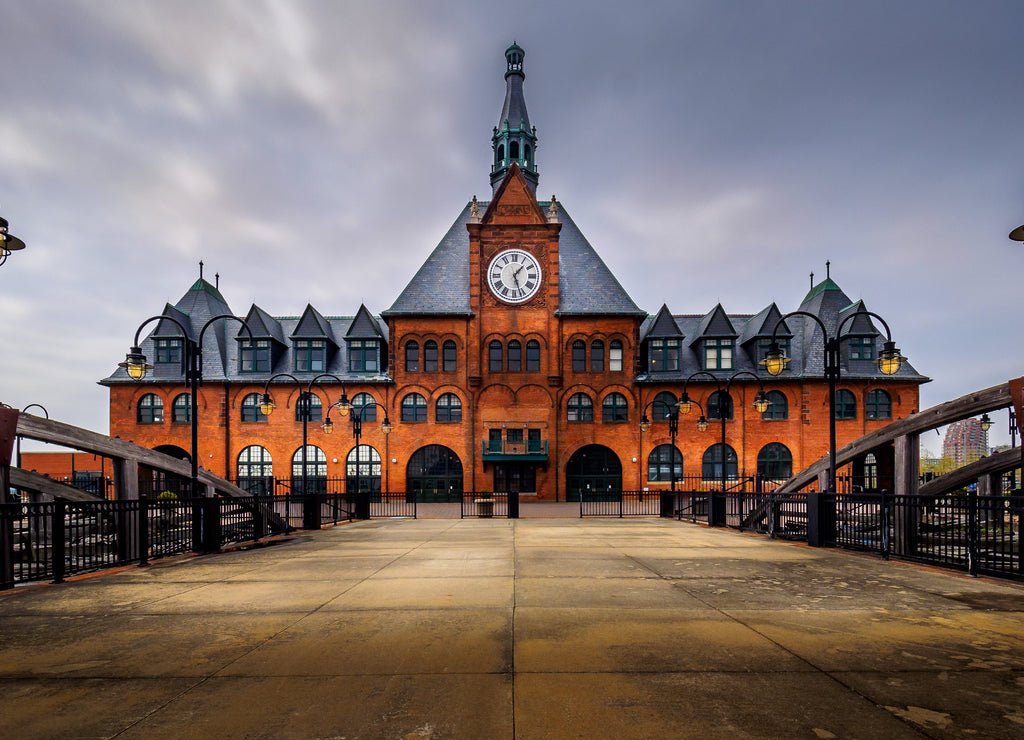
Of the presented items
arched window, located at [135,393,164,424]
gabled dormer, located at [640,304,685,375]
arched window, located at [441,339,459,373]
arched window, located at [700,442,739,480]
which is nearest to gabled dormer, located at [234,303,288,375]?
arched window, located at [135,393,164,424]

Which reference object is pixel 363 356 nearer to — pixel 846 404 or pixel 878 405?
pixel 846 404

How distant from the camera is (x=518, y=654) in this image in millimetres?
5402

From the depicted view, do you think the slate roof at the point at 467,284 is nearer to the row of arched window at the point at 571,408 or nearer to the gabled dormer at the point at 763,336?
the row of arched window at the point at 571,408

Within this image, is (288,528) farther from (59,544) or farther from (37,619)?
(37,619)

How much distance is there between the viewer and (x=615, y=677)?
479cm

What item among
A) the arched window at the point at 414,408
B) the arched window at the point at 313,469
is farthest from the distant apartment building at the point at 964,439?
the arched window at the point at 313,469

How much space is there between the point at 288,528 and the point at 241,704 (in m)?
15.0

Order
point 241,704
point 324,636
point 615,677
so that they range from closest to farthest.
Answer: point 241,704, point 615,677, point 324,636

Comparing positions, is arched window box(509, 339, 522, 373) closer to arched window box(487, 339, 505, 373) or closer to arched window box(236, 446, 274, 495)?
arched window box(487, 339, 505, 373)

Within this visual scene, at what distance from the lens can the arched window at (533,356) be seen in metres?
37.4

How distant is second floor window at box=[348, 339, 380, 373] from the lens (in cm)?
3850

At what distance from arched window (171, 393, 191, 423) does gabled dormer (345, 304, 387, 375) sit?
37.9 ft

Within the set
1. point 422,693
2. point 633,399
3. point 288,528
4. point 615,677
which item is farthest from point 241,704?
point 633,399

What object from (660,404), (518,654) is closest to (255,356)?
(660,404)
